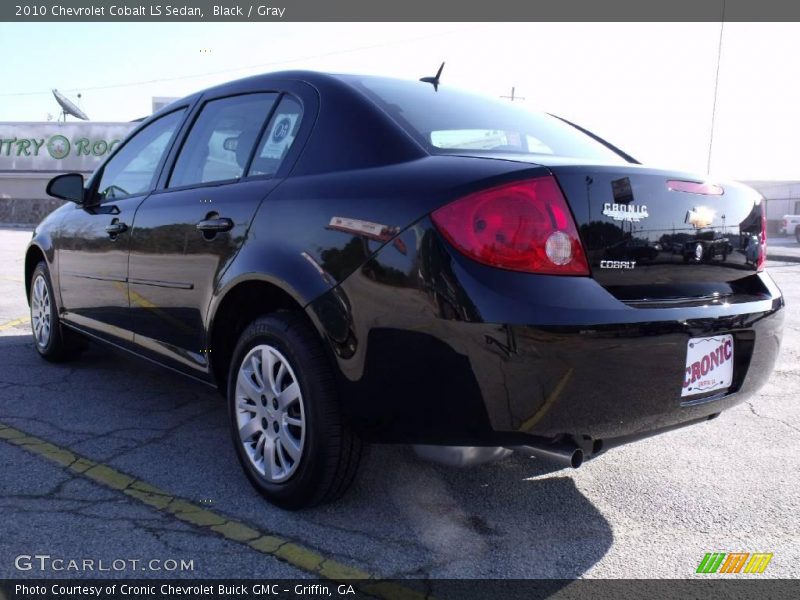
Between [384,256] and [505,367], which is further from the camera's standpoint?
[384,256]

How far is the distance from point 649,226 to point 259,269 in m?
1.38

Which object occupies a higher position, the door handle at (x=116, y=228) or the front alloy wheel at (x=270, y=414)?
the door handle at (x=116, y=228)

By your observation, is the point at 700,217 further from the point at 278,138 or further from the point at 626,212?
the point at 278,138

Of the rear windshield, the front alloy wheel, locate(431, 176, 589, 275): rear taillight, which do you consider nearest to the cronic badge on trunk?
locate(431, 176, 589, 275): rear taillight

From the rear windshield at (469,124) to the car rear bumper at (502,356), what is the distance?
614 millimetres

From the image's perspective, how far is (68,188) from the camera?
442 cm

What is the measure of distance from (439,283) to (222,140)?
1.69m

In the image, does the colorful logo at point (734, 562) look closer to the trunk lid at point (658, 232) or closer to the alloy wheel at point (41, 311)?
the trunk lid at point (658, 232)

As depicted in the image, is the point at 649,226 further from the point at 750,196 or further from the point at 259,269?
the point at 259,269

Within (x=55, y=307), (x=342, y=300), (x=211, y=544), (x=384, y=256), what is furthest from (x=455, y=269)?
(x=55, y=307)

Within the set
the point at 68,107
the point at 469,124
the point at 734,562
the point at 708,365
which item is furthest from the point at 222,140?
the point at 68,107

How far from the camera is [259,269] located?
8.99 feet

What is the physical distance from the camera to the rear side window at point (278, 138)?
2977mm

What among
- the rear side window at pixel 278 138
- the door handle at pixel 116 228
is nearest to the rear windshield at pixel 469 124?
the rear side window at pixel 278 138
